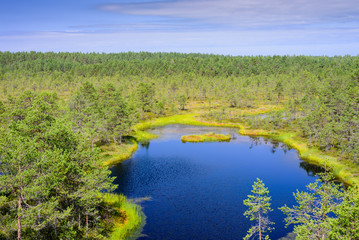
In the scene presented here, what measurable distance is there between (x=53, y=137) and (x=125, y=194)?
25.2 m

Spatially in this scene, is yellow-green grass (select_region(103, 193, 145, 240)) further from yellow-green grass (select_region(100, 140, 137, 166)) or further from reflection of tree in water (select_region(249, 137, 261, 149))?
reflection of tree in water (select_region(249, 137, 261, 149))

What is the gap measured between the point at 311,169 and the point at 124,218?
52906mm

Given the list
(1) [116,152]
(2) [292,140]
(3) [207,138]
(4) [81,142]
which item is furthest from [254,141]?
(4) [81,142]

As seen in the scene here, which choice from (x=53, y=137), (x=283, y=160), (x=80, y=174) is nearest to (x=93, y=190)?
(x=80, y=174)

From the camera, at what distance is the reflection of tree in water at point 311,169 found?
73.9 meters

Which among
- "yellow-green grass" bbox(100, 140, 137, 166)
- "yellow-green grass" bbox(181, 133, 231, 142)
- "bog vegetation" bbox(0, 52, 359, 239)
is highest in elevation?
"bog vegetation" bbox(0, 52, 359, 239)

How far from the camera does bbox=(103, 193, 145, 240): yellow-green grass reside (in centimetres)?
4594

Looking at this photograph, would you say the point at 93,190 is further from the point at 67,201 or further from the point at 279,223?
the point at 279,223

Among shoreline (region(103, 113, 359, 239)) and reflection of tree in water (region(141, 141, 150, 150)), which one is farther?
reflection of tree in water (region(141, 141, 150, 150))

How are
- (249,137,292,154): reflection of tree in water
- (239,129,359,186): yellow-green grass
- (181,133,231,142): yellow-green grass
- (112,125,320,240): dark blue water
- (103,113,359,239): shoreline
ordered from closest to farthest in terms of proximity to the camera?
(112,125,320,240): dark blue water < (239,129,359,186): yellow-green grass < (103,113,359,239): shoreline < (249,137,292,154): reflection of tree in water < (181,133,231,142): yellow-green grass

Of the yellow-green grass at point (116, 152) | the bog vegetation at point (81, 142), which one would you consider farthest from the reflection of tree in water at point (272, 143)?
the yellow-green grass at point (116, 152)

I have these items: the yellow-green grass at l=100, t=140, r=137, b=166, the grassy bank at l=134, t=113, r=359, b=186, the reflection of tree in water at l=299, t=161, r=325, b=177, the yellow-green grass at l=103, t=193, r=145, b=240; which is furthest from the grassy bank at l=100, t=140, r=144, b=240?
the reflection of tree in water at l=299, t=161, r=325, b=177

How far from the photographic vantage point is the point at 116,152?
285 feet

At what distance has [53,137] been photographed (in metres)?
41.4
